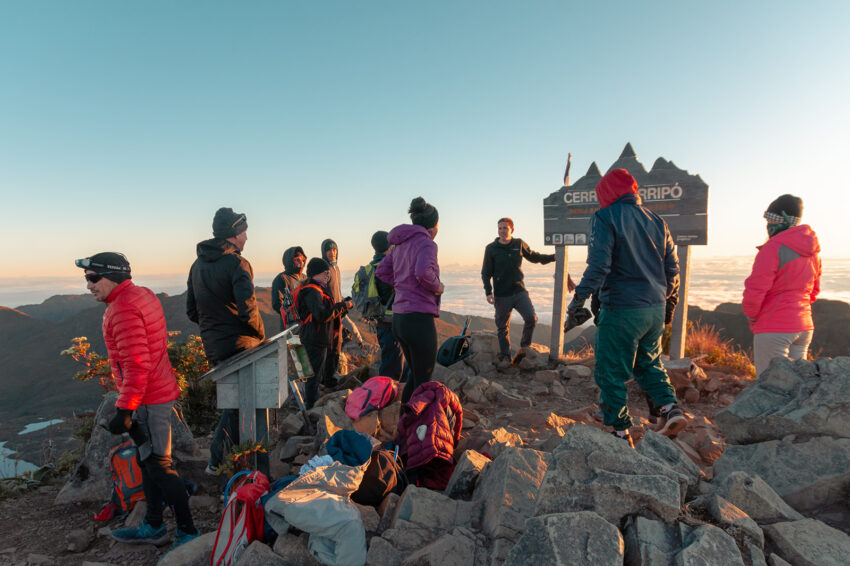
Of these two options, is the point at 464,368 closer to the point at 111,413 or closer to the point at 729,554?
the point at 111,413

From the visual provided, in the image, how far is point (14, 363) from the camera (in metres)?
71.2

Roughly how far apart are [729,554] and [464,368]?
635cm

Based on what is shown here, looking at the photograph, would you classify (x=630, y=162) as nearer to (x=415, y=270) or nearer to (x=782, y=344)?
(x=782, y=344)

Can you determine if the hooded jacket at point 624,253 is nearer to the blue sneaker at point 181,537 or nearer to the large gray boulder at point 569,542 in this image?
the large gray boulder at point 569,542

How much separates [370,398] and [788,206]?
4.41m

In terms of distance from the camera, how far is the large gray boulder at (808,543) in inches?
76.1

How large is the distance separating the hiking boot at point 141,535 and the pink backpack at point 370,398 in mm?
1816

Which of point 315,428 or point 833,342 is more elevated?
point 315,428

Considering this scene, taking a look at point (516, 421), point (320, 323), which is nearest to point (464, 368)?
point (516, 421)

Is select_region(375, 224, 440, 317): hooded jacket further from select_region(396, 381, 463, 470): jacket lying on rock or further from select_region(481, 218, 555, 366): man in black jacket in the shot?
Answer: select_region(481, 218, 555, 366): man in black jacket

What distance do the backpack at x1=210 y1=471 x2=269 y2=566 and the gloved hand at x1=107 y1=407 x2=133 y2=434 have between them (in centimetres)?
86

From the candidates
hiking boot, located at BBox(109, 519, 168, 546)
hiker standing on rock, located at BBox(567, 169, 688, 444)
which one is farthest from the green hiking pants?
hiking boot, located at BBox(109, 519, 168, 546)

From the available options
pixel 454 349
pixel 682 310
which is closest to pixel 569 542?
pixel 454 349

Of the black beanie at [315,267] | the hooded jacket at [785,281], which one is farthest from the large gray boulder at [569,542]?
the black beanie at [315,267]
